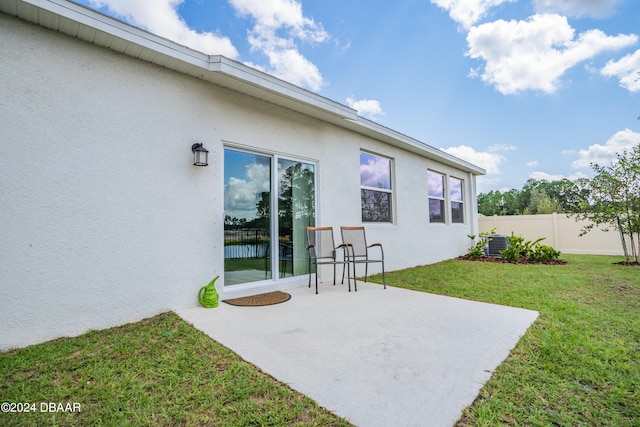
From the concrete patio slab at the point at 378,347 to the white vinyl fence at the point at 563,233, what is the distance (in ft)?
33.7

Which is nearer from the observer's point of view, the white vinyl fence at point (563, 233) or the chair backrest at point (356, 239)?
the chair backrest at point (356, 239)

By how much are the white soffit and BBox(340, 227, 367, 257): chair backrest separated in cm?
196

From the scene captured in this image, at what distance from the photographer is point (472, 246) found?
9461 millimetres

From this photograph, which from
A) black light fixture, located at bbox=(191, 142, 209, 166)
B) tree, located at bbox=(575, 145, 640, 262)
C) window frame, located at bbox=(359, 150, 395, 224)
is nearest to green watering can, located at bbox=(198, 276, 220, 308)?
black light fixture, located at bbox=(191, 142, 209, 166)

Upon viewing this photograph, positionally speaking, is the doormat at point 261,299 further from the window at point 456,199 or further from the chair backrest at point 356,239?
the window at point 456,199

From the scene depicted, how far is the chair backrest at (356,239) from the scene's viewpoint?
4.92 m

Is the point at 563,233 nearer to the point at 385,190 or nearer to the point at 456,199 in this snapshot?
the point at 456,199

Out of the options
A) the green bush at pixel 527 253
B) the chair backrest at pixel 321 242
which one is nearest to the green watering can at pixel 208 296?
the chair backrest at pixel 321 242

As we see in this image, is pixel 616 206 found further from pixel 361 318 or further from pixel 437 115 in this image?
pixel 361 318

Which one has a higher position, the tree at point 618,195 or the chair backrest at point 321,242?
Answer: the tree at point 618,195

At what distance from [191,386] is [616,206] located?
34.7 ft

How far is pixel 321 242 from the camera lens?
15.5ft

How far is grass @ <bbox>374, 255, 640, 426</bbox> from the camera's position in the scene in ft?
5.11

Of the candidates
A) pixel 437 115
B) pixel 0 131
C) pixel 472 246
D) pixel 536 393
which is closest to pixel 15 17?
pixel 0 131
